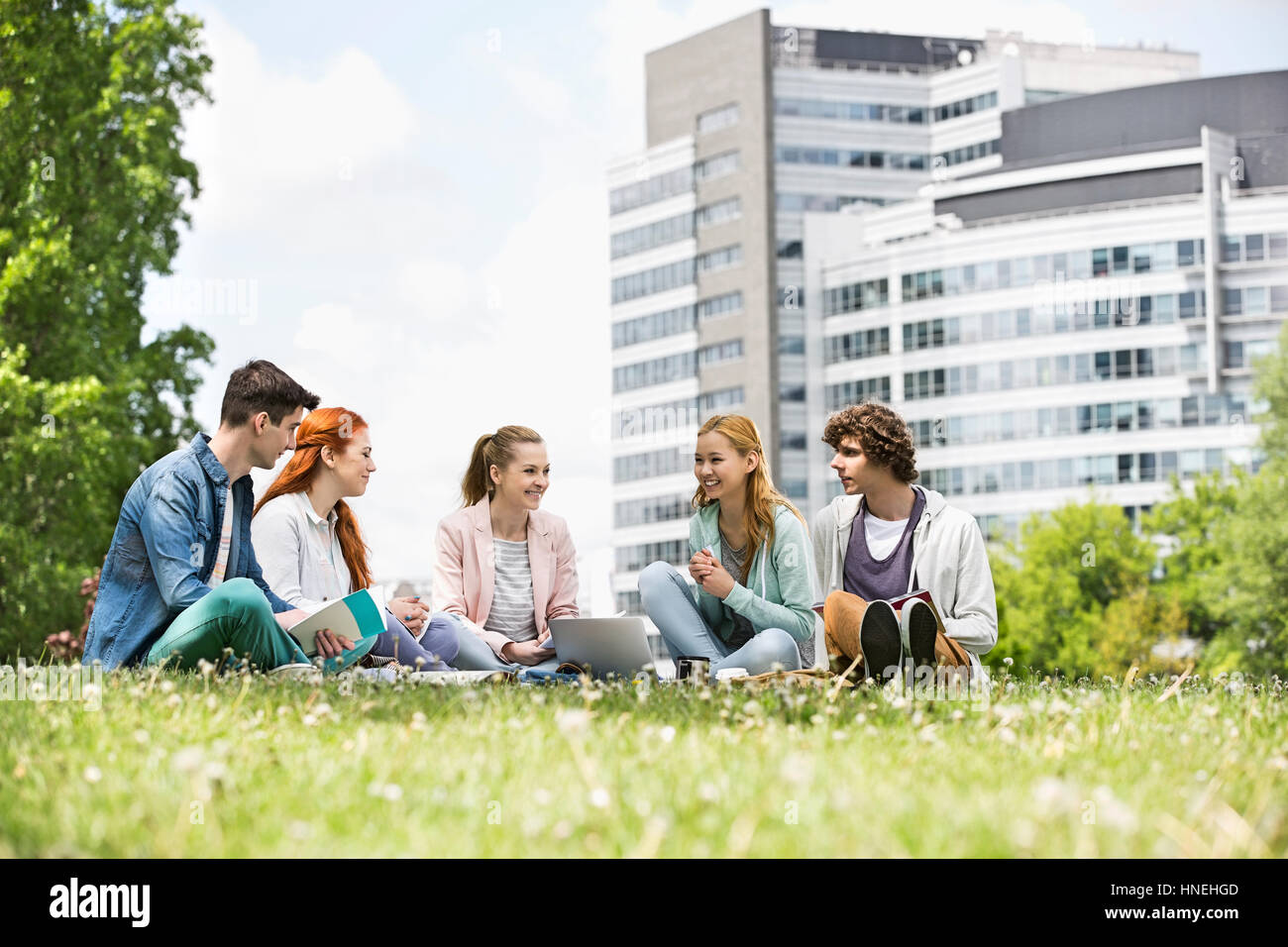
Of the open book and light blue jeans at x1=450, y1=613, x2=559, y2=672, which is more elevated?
the open book

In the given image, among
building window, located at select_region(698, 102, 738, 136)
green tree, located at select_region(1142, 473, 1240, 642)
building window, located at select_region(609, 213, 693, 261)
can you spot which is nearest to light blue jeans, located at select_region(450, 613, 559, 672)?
green tree, located at select_region(1142, 473, 1240, 642)

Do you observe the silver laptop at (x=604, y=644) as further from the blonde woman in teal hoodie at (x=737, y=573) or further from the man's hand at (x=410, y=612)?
the man's hand at (x=410, y=612)

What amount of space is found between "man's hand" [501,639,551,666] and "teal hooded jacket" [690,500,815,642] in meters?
1.07

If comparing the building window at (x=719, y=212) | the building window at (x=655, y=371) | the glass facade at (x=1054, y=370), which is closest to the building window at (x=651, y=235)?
the building window at (x=719, y=212)

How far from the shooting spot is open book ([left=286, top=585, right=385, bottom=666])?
6762 mm

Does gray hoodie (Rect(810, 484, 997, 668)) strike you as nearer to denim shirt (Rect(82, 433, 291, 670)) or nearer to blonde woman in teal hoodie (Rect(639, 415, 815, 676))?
blonde woman in teal hoodie (Rect(639, 415, 815, 676))

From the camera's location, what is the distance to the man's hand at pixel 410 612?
8.03m

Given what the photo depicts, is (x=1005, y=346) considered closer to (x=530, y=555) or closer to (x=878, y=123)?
(x=878, y=123)

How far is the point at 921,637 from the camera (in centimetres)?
674

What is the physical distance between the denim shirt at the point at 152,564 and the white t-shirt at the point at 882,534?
382cm

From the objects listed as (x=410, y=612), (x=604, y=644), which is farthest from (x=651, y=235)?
(x=604, y=644)

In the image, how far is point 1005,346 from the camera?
3366 inches
